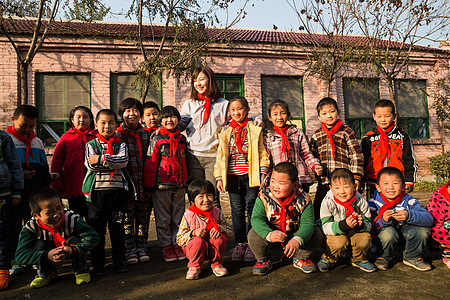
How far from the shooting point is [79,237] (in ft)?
10.0

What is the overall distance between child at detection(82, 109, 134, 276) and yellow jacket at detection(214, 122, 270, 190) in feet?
3.12

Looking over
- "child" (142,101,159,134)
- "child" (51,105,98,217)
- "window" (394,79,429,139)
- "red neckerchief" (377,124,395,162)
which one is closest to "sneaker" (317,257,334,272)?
"red neckerchief" (377,124,395,162)

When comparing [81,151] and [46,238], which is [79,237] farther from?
[81,151]

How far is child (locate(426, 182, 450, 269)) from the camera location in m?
3.23

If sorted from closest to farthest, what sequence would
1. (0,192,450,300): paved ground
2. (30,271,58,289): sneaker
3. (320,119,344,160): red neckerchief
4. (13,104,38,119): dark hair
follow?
1. (0,192,450,300): paved ground
2. (30,271,58,289): sneaker
3. (13,104,38,119): dark hair
4. (320,119,344,160): red neckerchief

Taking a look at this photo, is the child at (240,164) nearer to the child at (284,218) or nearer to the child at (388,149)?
the child at (284,218)

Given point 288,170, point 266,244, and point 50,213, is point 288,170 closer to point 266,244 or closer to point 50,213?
point 266,244

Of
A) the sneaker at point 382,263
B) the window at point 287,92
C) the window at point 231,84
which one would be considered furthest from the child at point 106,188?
the window at point 287,92

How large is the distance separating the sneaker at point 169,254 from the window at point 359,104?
343 inches

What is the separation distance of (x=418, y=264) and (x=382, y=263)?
32 cm

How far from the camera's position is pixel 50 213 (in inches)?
115

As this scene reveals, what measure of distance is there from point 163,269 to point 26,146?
6.23 ft

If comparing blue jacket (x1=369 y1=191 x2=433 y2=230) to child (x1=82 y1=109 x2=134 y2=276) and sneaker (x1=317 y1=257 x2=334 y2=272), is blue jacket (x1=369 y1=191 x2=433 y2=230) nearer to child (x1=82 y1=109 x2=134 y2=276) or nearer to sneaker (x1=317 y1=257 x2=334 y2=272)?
sneaker (x1=317 y1=257 x2=334 y2=272)

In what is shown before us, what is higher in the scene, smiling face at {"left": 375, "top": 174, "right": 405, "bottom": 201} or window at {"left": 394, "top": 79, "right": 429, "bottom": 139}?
window at {"left": 394, "top": 79, "right": 429, "bottom": 139}
